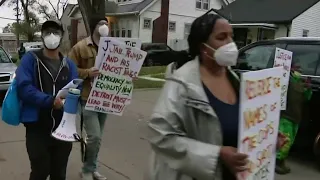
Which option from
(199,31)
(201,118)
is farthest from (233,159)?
(199,31)

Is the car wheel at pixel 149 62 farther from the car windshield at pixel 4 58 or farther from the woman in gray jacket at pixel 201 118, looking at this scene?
the woman in gray jacket at pixel 201 118

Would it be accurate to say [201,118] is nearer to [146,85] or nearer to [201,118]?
[201,118]

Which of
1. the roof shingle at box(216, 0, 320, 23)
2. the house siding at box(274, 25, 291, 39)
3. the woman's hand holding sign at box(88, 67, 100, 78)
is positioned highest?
the roof shingle at box(216, 0, 320, 23)

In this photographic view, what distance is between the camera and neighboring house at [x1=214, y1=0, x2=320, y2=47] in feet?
88.1

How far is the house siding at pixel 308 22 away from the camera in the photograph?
26.8 metres

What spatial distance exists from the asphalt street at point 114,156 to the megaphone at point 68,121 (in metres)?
1.65

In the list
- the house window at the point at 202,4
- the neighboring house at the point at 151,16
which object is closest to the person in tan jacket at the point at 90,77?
the neighboring house at the point at 151,16

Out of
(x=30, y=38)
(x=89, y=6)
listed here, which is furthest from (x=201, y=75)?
(x=30, y=38)

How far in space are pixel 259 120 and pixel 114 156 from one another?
3.98 meters

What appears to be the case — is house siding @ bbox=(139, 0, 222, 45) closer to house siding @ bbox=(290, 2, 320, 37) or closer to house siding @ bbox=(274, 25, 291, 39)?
house siding @ bbox=(274, 25, 291, 39)

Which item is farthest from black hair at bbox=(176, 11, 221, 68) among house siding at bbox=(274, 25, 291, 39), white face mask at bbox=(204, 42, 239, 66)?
house siding at bbox=(274, 25, 291, 39)

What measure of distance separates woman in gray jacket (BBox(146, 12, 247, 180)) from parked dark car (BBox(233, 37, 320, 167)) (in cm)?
298

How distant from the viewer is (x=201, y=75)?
2.12m

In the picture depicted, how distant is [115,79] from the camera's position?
4.67 meters
